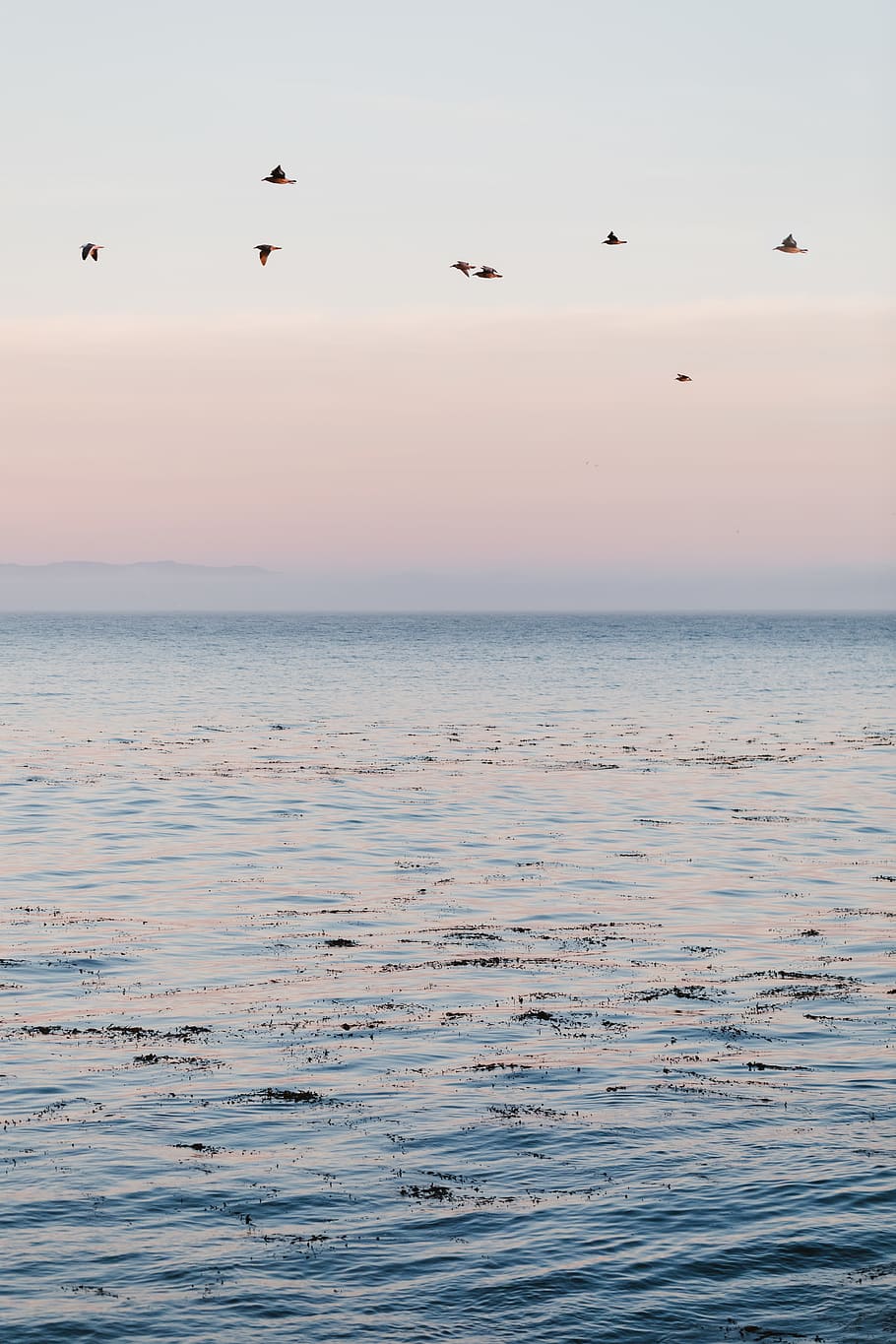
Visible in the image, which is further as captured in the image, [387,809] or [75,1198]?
[387,809]

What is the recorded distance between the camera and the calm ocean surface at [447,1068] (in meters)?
14.5

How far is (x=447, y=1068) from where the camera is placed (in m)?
21.1

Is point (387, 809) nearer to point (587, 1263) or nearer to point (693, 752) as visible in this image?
point (693, 752)

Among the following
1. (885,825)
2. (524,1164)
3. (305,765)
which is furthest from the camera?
(305,765)

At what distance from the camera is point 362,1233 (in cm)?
1555

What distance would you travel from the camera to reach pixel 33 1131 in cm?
1841

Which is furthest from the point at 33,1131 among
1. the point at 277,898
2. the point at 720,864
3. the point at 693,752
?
the point at 693,752

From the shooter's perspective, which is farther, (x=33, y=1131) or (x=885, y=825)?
(x=885, y=825)

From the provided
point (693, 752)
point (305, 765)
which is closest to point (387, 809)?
point (305, 765)

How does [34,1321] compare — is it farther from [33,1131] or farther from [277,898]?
[277,898]

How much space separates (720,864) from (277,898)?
1232 cm

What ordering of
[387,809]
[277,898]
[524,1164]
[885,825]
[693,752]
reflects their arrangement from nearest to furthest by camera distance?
1. [524,1164]
2. [277,898]
3. [885,825]
4. [387,809]
5. [693,752]

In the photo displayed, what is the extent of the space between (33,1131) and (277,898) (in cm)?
1593

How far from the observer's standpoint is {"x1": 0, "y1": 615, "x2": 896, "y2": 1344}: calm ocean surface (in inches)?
571
